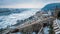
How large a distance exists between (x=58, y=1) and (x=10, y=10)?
2.64ft

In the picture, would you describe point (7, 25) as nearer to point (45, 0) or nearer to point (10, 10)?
point (10, 10)

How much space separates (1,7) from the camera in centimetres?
184

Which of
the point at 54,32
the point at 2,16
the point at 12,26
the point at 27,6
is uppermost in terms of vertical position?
the point at 27,6

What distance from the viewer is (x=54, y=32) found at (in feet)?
5.68

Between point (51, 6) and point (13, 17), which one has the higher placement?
point (51, 6)

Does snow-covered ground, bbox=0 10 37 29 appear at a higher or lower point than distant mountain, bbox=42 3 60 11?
lower

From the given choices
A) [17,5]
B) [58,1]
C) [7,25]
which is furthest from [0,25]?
[58,1]

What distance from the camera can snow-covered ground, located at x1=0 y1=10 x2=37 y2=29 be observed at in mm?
1787

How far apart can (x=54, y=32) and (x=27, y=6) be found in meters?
0.60

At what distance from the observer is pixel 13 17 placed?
1808 millimetres

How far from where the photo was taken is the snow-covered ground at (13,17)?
1.79m

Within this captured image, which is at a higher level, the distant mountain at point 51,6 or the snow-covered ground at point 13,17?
the distant mountain at point 51,6

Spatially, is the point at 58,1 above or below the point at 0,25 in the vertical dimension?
above

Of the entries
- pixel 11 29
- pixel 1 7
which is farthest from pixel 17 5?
pixel 11 29
